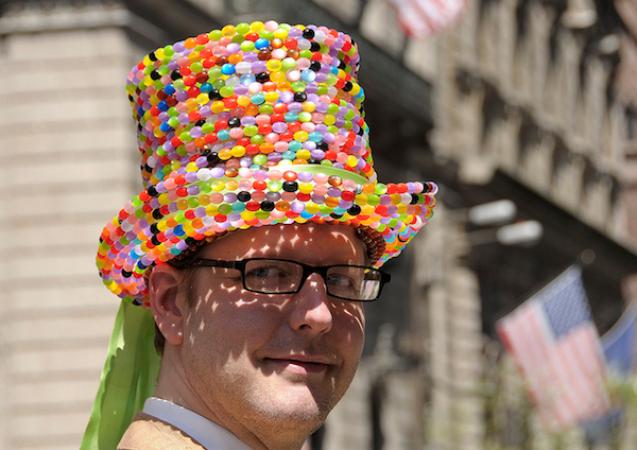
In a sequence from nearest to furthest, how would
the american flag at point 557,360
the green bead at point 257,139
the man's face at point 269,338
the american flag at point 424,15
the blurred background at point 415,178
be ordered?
1. the man's face at point 269,338
2. the green bead at point 257,139
3. the blurred background at point 415,178
4. the american flag at point 424,15
5. the american flag at point 557,360

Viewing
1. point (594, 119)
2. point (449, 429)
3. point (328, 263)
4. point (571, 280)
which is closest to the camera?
point (328, 263)

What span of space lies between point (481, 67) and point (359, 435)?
409 inches

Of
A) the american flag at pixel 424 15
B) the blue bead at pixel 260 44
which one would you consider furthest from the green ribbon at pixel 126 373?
the american flag at pixel 424 15

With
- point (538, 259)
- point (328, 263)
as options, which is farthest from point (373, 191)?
point (538, 259)

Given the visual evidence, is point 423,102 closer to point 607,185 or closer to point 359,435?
point 359,435

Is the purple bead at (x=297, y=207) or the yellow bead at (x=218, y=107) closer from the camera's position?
the purple bead at (x=297, y=207)

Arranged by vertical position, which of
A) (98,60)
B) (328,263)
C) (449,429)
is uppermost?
(98,60)

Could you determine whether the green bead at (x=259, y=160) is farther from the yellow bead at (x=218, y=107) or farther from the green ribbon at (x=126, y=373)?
the green ribbon at (x=126, y=373)

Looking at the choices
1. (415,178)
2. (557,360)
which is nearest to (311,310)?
(557,360)

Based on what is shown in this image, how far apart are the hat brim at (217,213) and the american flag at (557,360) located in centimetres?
1895

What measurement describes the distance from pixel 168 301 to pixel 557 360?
19699mm

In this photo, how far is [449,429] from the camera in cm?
2648

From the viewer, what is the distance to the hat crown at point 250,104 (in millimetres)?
3342

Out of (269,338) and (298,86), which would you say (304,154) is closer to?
(298,86)
